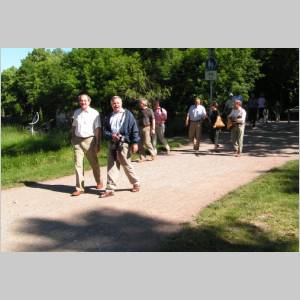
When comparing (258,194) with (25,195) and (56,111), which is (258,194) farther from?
(56,111)

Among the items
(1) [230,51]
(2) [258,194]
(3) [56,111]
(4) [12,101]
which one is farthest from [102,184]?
(4) [12,101]

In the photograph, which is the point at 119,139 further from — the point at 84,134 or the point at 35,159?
the point at 35,159

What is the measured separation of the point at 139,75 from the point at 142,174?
14.5 meters

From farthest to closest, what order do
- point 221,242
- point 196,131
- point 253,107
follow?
point 253,107 → point 196,131 → point 221,242

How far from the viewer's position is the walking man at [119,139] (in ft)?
26.3

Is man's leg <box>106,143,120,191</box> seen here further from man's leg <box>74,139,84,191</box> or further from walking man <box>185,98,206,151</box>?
walking man <box>185,98,206,151</box>

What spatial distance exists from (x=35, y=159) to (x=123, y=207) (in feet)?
22.6

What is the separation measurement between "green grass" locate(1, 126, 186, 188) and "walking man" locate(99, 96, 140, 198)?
98.8 inches

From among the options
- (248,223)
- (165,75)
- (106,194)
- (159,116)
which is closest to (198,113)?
(159,116)

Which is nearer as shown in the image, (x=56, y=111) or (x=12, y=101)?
(x=56, y=111)

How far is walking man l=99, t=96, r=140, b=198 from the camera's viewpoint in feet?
26.3

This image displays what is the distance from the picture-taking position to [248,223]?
6.29m

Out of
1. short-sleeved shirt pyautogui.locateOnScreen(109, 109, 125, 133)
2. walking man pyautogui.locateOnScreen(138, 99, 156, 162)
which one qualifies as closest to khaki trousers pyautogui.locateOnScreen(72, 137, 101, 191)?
short-sleeved shirt pyautogui.locateOnScreen(109, 109, 125, 133)

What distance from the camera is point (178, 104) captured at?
24.0 metres
